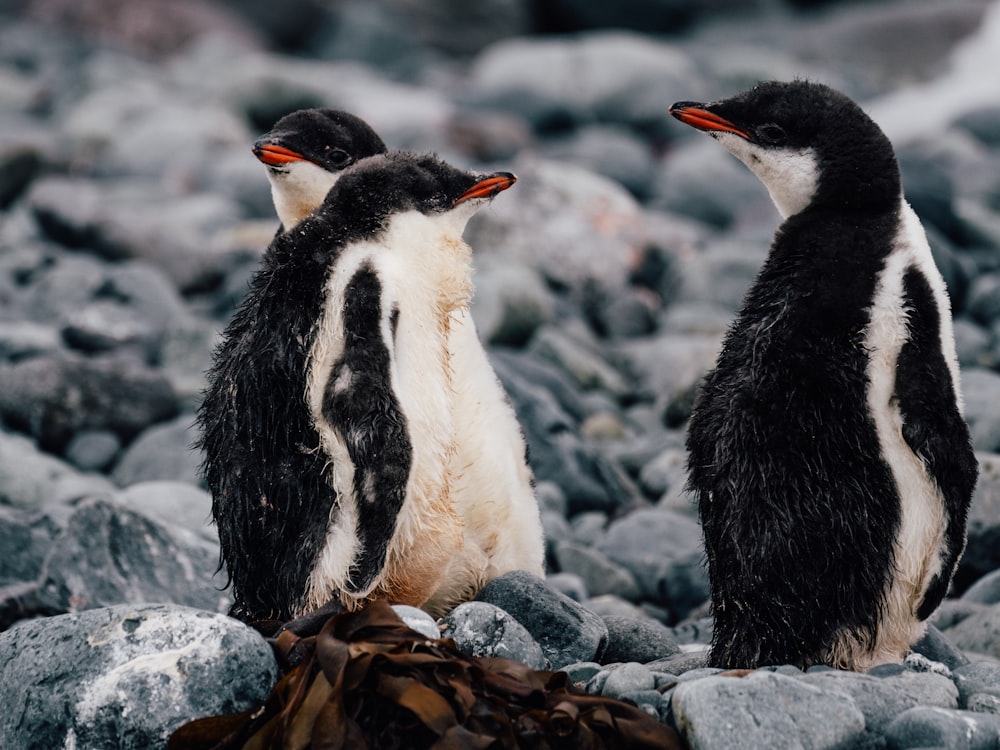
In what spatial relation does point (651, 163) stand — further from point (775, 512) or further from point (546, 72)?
point (775, 512)

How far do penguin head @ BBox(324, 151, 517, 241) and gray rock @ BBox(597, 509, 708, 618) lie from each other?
2.12 metres

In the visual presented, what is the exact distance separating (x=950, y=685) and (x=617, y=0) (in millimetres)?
21353

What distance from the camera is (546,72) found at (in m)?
18.5

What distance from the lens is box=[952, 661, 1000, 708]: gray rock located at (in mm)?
3621

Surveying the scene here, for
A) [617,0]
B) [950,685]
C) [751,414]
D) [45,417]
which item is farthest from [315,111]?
[617,0]

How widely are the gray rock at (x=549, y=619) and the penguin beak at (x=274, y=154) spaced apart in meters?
1.62

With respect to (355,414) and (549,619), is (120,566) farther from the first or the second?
(549,619)

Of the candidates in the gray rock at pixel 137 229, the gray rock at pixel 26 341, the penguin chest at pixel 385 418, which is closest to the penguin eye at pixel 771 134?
the penguin chest at pixel 385 418

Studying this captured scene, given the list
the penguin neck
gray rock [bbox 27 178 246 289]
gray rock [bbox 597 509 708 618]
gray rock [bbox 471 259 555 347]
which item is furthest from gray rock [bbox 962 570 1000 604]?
gray rock [bbox 27 178 246 289]

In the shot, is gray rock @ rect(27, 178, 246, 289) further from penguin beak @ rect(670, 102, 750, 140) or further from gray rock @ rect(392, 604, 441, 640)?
gray rock @ rect(392, 604, 441, 640)

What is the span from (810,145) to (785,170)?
0.10m

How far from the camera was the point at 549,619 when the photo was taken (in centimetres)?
392

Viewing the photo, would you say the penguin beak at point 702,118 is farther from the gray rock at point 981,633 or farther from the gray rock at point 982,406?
the gray rock at point 982,406

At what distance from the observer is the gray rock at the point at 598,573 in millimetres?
5844
